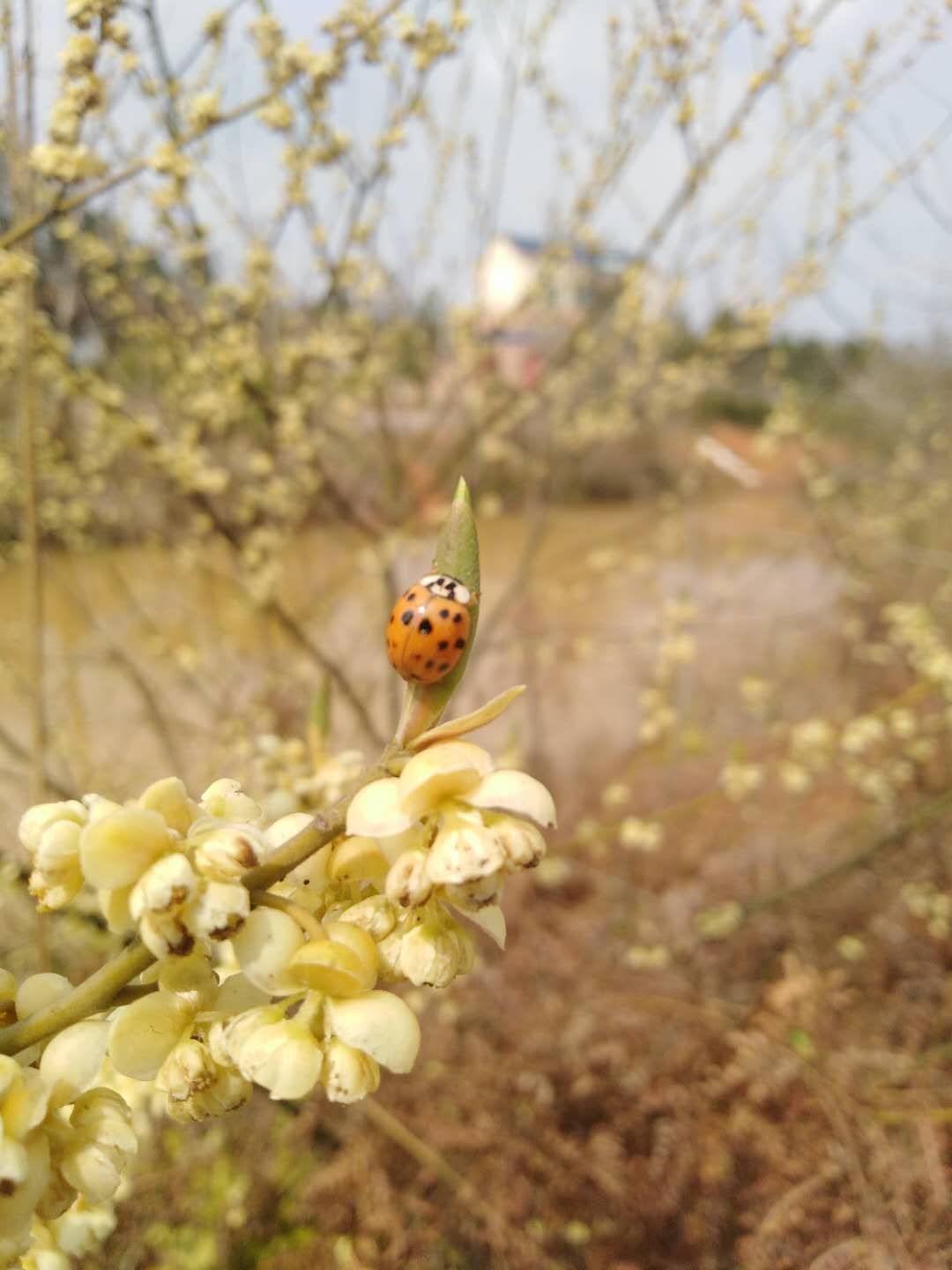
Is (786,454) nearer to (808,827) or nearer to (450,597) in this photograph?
(808,827)

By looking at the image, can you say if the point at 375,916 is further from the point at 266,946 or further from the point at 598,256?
the point at 598,256

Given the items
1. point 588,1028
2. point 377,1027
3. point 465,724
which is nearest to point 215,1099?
point 377,1027

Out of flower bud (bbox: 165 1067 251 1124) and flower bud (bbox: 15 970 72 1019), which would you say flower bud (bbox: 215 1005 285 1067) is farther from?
flower bud (bbox: 15 970 72 1019)

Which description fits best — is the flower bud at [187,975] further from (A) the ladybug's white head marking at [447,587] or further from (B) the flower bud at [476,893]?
(A) the ladybug's white head marking at [447,587]

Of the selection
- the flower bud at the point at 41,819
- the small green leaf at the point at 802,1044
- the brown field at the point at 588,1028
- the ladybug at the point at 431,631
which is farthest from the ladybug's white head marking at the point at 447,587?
the small green leaf at the point at 802,1044

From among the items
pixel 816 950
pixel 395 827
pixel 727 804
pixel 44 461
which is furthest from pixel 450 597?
pixel 727 804

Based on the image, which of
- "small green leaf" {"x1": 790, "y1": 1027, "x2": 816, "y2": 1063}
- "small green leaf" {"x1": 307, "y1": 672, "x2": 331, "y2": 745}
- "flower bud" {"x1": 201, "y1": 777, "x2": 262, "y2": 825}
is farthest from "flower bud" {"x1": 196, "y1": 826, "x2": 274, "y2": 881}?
"small green leaf" {"x1": 790, "y1": 1027, "x2": 816, "y2": 1063}
